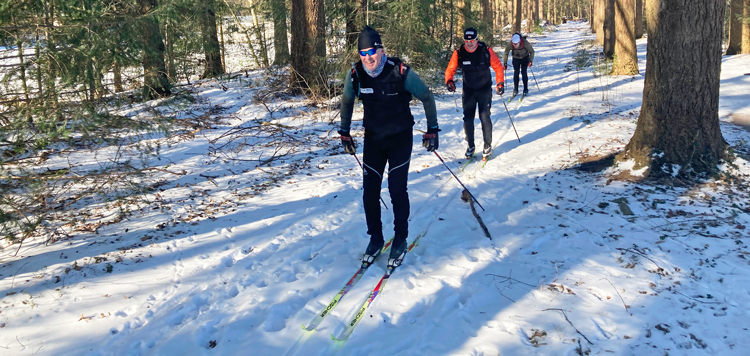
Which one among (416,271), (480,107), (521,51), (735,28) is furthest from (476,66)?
(735,28)

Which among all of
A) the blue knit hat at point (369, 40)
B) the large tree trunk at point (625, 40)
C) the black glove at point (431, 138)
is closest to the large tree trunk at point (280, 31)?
the large tree trunk at point (625, 40)

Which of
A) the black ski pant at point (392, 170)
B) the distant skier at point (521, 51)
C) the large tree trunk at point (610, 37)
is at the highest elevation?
the large tree trunk at point (610, 37)

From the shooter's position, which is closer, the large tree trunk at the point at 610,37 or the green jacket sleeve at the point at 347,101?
the green jacket sleeve at the point at 347,101

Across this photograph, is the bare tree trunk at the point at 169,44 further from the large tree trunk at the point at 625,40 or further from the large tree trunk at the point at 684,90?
the large tree trunk at the point at 625,40

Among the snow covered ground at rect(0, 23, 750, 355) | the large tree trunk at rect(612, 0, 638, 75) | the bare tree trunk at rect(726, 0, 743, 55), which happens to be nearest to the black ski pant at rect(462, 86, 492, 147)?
the snow covered ground at rect(0, 23, 750, 355)

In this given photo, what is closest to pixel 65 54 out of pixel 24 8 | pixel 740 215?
pixel 24 8

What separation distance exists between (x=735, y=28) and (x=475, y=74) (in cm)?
1674

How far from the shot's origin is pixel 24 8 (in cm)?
448

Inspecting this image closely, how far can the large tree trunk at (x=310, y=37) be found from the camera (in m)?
12.2

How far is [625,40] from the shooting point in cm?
1455

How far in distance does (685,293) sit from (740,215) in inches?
80.6

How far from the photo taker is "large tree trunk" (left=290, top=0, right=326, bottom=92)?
12.2m

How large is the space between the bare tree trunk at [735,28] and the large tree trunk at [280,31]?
17.6 meters

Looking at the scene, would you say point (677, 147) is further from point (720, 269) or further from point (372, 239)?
point (372, 239)
